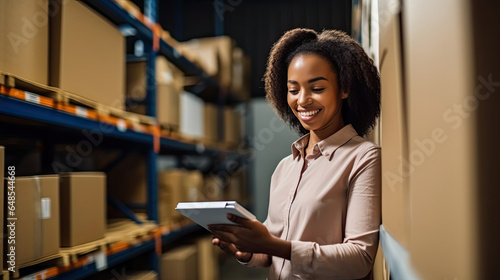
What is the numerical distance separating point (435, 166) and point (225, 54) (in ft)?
13.9

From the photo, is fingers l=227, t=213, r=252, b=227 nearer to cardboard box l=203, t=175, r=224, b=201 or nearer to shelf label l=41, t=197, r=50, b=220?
shelf label l=41, t=197, r=50, b=220

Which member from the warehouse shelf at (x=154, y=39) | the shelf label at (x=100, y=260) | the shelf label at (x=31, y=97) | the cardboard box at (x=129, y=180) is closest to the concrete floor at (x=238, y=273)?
the cardboard box at (x=129, y=180)

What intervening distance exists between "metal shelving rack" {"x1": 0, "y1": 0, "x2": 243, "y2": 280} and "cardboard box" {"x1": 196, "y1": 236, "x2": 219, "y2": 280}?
22cm

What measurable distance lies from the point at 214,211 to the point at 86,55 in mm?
1424

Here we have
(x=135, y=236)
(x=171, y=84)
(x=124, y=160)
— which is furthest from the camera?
(x=171, y=84)

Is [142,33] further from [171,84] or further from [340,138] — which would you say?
[340,138]

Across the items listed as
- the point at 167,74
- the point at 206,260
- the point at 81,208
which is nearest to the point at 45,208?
the point at 81,208

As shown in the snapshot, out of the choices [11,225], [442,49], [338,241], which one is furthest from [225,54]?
[442,49]

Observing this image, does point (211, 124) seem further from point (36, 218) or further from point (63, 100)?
point (36, 218)

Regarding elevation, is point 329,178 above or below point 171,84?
below

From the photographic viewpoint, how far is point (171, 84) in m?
3.33

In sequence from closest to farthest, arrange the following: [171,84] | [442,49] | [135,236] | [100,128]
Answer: [442,49]
[100,128]
[135,236]
[171,84]

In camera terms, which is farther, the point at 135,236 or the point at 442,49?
the point at 135,236

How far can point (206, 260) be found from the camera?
153 inches
